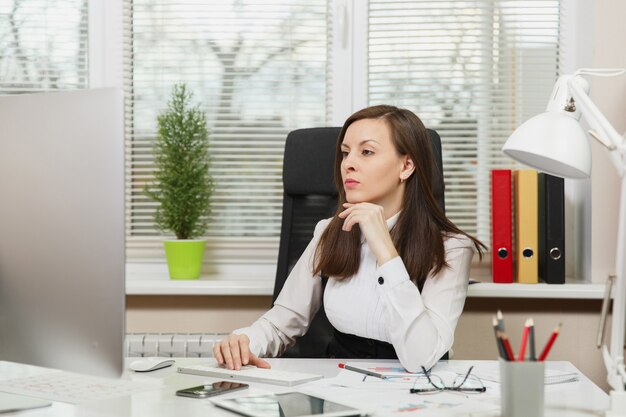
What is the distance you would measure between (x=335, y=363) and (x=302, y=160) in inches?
29.1

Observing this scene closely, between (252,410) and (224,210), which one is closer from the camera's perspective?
(252,410)

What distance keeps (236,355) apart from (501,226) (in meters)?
1.14

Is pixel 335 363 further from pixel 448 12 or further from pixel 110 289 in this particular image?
pixel 448 12

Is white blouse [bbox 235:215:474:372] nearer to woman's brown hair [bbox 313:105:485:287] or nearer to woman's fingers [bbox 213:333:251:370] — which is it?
woman's brown hair [bbox 313:105:485:287]

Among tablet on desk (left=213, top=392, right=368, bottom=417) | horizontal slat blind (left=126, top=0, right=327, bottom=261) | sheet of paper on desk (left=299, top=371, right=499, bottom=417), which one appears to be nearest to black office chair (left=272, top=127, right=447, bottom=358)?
horizontal slat blind (left=126, top=0, right=327, bottom=261)

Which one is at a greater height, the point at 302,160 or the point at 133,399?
the point at 302,160

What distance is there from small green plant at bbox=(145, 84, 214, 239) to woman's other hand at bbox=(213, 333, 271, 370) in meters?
0.95

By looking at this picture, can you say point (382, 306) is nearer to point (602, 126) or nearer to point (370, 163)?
point (370, 163)

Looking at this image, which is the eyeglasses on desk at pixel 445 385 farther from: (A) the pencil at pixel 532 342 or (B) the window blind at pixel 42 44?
(B) the window blind at pixel 42 44

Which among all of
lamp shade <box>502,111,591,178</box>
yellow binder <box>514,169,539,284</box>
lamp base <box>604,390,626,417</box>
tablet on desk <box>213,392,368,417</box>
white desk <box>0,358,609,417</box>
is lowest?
white desk <box>0,358,609,417</box>

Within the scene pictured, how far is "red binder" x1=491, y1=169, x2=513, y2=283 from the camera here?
230cm

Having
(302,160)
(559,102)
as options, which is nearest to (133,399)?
(559,102)

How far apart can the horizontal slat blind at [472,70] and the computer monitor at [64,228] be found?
1743mm

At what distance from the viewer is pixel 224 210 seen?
8.70 ft
